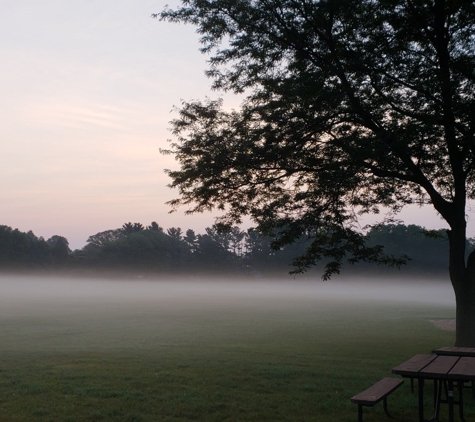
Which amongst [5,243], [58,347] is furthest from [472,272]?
[5,243]

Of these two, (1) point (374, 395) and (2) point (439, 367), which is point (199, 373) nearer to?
(1) point (374, 395)

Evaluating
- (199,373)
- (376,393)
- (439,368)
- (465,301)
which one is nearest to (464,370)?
(439,368)

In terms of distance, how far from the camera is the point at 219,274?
5300 inches

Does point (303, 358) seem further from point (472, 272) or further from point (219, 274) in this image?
point (219, 274)

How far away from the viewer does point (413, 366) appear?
23.9 ft

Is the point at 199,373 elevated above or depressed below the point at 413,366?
below

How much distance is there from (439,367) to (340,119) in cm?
859

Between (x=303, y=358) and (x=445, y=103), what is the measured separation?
7671mm

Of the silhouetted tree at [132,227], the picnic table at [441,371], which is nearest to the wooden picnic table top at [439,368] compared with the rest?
the picnic table at [441,371]

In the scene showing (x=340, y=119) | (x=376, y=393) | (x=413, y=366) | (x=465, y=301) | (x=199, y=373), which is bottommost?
(x=199, y=373)

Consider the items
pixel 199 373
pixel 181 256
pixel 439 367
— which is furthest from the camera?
pixel 181 256

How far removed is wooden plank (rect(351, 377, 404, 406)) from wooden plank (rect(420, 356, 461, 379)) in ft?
1.94

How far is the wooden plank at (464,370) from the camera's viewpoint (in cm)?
650

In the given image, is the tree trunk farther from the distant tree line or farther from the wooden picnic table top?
the distant tree line
